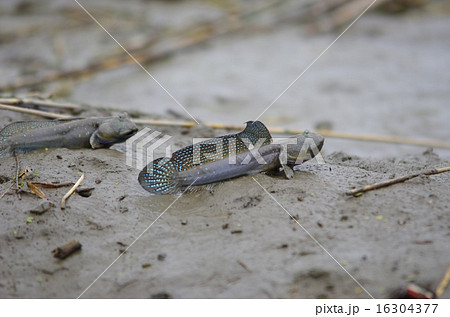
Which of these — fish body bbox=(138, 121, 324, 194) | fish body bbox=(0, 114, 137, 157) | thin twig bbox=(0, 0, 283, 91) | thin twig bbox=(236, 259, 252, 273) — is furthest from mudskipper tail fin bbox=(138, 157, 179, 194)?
thin twig bbox=(0, 0, 283, 91)

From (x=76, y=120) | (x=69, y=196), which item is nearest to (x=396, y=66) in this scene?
(x=76, y=120)

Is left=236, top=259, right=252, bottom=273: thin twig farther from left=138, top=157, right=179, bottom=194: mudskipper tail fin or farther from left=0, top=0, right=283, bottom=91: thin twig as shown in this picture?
left=0, top=0, right=283, bottom=91: thin twig

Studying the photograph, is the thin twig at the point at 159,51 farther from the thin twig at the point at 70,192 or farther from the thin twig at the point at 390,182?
the thin twig at the point at 390,182

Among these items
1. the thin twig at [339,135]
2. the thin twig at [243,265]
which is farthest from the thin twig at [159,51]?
the thin twig at [243,265]

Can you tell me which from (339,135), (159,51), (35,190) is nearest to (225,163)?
(35,190)

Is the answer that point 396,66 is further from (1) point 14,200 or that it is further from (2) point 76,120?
(1) point 14,200

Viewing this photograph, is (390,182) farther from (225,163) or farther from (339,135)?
(339,135)
